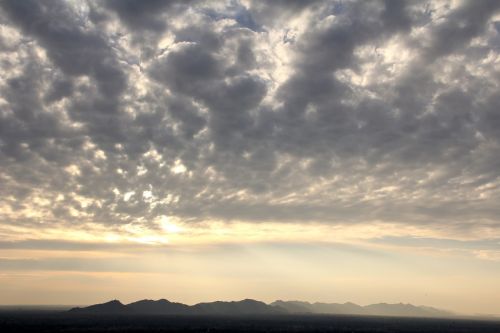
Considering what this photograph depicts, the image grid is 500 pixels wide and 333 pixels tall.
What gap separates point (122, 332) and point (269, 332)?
49.2m

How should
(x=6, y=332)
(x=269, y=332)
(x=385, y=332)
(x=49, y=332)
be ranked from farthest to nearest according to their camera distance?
(x=385, y=332) < (x=269, y=332) < (x=49, y=332) < (x=6, y=332)

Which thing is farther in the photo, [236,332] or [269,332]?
[269,332]

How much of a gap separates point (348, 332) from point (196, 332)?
57.6 meters

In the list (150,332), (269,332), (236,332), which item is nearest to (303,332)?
(269,332)

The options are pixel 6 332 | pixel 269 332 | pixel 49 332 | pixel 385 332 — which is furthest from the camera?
pixel 385 332

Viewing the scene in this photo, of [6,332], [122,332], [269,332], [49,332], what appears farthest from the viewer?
[269,332]

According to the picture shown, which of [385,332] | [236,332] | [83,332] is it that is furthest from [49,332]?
[385,332]

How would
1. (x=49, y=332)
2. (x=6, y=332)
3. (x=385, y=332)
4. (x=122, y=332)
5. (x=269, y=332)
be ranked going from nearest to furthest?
1. (x=6, y=332)
2. (x=49, y=332)
3. (x=122, y=332)
4. (x=269, y=332)
5. (x=385, y=332)

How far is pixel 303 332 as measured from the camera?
157375 mm

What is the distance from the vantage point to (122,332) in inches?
5443

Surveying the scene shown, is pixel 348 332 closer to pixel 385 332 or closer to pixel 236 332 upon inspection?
pixel 385 332

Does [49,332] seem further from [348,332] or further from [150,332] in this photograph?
[348,332]

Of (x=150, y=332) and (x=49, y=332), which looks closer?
(x=49, y=332)

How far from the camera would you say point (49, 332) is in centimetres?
12850
